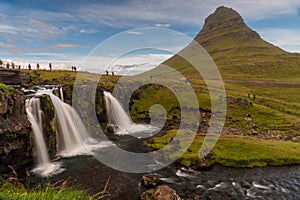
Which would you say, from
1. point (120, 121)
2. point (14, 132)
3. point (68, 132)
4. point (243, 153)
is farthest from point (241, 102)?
point (14, 132)

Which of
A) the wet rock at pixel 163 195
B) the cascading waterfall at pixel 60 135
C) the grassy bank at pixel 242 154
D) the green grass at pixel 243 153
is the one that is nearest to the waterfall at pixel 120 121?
the cascading waterfall at pixel 60 135

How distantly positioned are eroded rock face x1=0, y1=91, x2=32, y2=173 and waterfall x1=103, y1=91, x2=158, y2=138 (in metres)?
21.3

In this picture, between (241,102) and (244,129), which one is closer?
(244,129)

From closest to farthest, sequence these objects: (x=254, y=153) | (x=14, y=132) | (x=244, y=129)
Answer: (x=14, y=132), (x=254, y=153), (x=244, y=129)

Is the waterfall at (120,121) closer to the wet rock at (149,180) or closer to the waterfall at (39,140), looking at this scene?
the waterfall at (39,140)

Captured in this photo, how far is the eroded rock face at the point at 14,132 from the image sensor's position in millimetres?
28422

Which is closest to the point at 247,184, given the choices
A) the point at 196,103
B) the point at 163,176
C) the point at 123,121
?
the point at 163,176

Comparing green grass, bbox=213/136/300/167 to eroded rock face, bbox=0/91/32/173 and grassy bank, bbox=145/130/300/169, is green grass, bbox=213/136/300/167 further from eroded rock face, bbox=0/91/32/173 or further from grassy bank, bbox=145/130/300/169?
eroded rock face, bbox=0/91/32/173

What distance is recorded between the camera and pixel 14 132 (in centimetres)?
2953

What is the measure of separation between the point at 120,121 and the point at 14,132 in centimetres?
3052

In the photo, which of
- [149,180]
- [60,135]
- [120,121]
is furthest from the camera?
[120,121]

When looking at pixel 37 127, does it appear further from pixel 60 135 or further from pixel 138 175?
pixel 138 175

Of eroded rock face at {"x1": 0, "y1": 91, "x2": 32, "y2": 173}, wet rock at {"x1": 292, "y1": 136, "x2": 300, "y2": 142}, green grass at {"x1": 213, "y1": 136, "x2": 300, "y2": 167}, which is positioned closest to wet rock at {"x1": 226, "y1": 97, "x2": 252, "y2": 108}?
wet rock at {"x1": 292, "y1": 136, "x2": 300, "y2": 142}

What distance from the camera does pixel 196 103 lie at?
68625 millimetres
